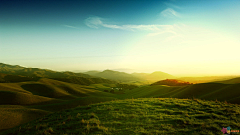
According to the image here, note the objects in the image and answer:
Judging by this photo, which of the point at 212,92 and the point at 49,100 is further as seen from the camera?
the point at 49,100

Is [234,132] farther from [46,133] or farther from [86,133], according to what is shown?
[46,133]

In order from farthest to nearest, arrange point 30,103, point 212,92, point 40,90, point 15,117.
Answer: point 40,90 < point 30,103 < point 212,92 < point 15,117

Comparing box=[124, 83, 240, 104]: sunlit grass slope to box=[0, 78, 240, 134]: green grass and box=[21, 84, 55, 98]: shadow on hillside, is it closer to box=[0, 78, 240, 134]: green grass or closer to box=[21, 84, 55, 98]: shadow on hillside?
box=[0, 78, 240, 134]: green grass

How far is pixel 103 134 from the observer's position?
7.29 metres

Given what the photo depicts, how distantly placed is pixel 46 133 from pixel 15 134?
3.48 m

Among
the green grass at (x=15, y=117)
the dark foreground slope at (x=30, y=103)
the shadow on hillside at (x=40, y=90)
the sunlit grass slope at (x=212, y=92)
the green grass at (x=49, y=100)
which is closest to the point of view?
the green grass at (x=15, y=117)

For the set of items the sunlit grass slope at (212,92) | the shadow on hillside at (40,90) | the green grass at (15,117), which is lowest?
the shadow on hillside at (40,90)

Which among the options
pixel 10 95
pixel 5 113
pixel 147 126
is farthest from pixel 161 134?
pixel 10 95

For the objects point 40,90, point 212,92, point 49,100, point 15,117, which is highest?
point 212,92

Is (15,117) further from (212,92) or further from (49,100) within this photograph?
(212,92)

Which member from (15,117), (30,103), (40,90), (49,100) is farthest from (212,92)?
(40,90)

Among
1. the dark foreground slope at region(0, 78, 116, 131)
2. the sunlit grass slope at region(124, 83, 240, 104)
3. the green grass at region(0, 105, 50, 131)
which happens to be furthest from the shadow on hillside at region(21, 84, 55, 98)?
the sunlit grass slope at region(124, 83, 240, 104)

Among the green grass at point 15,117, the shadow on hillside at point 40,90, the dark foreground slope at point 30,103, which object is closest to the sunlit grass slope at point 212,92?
the dark foreground slope at point 30,103

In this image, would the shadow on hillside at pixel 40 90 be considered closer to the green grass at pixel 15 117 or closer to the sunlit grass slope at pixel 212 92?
the green grass at pixel 15 117
